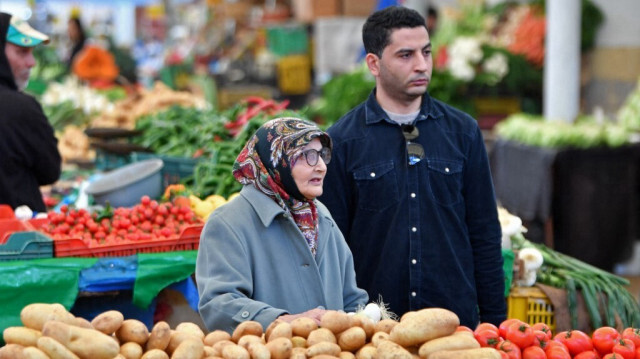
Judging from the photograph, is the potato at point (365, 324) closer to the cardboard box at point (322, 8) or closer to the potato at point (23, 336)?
the potato at point (23, 336)

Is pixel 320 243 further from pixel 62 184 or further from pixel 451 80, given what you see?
pixel 451 80

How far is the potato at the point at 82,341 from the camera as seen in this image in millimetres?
2719

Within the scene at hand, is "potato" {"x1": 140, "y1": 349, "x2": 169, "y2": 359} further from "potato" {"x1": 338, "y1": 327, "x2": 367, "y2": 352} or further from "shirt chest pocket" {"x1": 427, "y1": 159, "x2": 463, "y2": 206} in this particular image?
"shirt chest pocket" {"x1": 427, "y1": 159, "x2": 463, "y2": 206}

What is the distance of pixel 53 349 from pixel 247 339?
0.55 m

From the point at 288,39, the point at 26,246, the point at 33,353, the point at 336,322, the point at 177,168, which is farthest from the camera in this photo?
the point at 288,39

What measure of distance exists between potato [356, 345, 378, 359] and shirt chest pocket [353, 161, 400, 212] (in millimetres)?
1408

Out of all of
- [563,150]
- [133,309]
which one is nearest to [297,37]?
[563,150]

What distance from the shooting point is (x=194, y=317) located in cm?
511

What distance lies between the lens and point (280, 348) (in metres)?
2.83

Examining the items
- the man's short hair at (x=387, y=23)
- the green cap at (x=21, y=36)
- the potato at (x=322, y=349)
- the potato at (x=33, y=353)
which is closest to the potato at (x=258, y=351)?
the potato at (x=322, y=349)

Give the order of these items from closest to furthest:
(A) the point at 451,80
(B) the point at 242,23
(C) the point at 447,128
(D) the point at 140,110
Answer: (C) the point at 447,128
(D) the point at 140,110
(A) the point at 451,80
(B) the point at 242,23

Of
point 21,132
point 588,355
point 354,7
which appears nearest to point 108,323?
point 588,355

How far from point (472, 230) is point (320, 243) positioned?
3.37ft

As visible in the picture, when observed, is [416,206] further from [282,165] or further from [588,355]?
[588,355]
